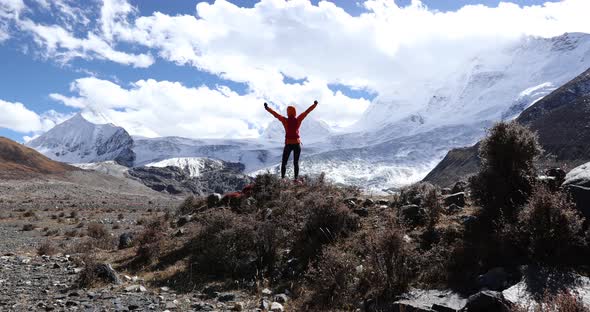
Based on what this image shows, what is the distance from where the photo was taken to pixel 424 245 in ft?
30.0

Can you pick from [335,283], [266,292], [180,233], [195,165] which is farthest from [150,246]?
[195,165]

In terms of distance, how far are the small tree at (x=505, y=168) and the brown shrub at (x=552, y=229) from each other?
129 centimetres

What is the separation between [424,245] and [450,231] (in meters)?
0.55

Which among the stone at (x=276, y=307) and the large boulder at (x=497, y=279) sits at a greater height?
the large boulder at (x=497, y=279)

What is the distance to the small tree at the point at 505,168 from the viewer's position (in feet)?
29.8

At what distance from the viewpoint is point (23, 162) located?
95.9m

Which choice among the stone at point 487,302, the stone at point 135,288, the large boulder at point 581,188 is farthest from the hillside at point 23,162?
the stone at point 487,302

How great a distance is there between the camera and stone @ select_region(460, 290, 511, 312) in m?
6.29

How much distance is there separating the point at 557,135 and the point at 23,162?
111 meters

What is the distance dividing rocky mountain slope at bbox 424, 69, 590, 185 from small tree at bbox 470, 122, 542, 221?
7745 centimetres

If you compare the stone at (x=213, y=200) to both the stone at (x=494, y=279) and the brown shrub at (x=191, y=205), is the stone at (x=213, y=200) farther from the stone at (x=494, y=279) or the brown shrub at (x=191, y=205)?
the stone at (x=494, y=279)

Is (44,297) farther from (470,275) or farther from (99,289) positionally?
(470,275)

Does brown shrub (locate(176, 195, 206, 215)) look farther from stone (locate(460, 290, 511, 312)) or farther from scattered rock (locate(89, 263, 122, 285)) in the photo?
stone (locate(460, 290, 511, 312))

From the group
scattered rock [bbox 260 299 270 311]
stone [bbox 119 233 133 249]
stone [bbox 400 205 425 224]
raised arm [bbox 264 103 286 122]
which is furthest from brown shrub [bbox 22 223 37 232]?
stone [bbox 400 205 425 224]
